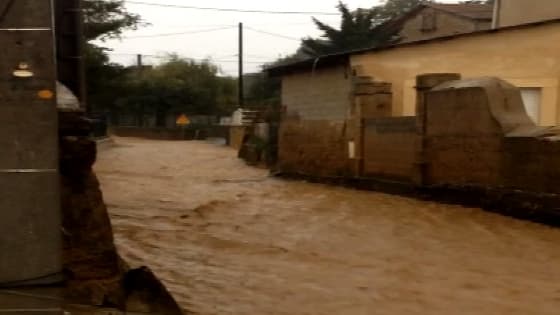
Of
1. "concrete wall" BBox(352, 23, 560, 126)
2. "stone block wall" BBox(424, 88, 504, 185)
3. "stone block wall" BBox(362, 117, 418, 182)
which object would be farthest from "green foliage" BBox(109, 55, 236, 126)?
"stone block wall" BBox(424, 88, 504, 185)

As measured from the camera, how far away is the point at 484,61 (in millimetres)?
18344

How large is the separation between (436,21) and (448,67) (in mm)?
24845

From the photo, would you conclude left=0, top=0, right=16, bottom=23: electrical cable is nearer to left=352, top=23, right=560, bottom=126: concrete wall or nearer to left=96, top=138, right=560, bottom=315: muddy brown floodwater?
left=96, top=138, right=560, bottom=315: muddy brown floodwater

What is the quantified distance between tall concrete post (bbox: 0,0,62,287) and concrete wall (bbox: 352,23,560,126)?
47.5ft

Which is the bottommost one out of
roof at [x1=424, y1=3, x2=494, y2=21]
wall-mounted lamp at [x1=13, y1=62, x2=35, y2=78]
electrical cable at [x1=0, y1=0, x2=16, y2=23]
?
wall-mounted lamp at [x1=13, y1=62, x2=35, y2=78]

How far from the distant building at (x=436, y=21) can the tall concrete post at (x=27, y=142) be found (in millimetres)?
37615

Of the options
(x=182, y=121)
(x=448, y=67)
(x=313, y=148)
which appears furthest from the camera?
(x=182, y=121)

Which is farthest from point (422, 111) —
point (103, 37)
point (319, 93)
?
point (103, 37)

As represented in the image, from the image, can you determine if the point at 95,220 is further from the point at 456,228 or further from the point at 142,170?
the point at 142,170

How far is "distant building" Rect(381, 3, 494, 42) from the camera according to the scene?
4081 centimetres

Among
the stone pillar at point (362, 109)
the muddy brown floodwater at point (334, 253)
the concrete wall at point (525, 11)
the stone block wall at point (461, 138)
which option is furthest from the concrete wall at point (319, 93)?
the stone block wall at point (461, 138)

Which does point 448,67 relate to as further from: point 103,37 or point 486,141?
point 103,37

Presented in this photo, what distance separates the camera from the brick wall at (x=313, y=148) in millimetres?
19516

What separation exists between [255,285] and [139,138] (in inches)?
1877
